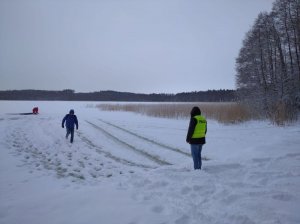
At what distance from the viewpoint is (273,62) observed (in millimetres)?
23781

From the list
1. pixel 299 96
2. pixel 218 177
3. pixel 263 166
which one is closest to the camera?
pixel 218 177

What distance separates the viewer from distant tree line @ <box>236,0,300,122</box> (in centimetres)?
1964

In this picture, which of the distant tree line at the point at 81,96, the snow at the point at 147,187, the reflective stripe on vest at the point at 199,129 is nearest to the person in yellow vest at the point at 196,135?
the reflective stripe on vest at the point at 199,129

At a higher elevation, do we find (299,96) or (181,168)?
(299,96)

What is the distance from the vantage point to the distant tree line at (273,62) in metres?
19.6

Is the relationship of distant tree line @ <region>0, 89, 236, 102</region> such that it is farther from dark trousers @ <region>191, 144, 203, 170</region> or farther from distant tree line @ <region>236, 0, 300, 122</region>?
dark trousers @ <region>191, 144, 203, 170</region>

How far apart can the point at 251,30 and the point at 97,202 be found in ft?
82.4

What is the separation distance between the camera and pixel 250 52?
24188 mm

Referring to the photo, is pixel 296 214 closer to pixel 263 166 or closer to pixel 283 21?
pixel 263 166

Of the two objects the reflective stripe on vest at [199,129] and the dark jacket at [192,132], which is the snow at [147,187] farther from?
the reflective stripe on vest at [199,129]


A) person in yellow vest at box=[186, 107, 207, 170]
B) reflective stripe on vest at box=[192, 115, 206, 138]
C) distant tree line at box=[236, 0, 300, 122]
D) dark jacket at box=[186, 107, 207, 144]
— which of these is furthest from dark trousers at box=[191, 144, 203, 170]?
distant tree line at box=[236, 0, 300, 122]

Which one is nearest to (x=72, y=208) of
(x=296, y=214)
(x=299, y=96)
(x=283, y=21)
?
(x=296, y=214)

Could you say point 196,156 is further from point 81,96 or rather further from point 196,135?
point 81,96

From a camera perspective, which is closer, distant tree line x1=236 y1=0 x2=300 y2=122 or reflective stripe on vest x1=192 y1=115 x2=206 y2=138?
reflective stripe on vest x1=192 y1=115 x2=206 y2=138
